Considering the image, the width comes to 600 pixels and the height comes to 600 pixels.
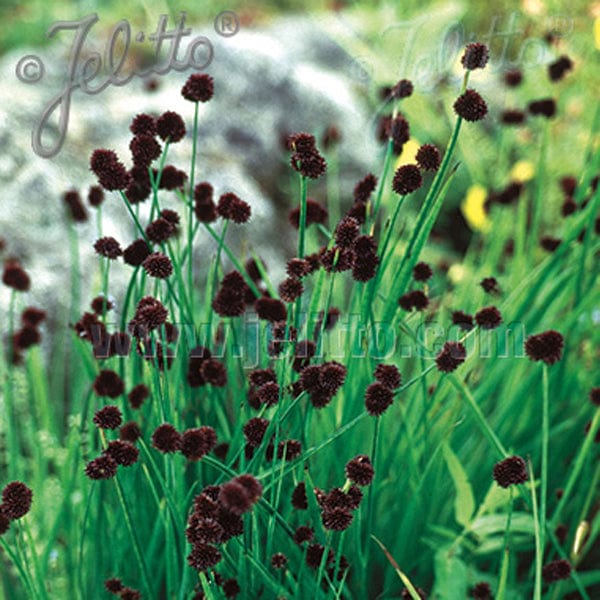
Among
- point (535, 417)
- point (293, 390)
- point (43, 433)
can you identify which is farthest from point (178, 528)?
point (535, 417)

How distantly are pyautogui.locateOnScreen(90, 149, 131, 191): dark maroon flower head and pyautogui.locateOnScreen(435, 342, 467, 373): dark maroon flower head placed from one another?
0.52 m

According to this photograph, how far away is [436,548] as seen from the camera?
5.12 ft

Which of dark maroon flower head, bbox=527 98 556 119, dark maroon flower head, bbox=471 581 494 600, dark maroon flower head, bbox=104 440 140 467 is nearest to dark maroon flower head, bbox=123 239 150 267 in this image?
dark maroon flower head, bbox=104 440 140 467

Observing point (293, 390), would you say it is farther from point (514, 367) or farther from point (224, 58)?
point (224, 58)

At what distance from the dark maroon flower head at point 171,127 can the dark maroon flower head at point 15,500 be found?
1.87 feet

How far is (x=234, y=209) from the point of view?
4.55 feet

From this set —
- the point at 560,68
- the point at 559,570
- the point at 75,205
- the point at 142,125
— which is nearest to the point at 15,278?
the point at 75,205

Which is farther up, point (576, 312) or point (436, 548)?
point (576, 312)

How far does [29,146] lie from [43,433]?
1.21 m

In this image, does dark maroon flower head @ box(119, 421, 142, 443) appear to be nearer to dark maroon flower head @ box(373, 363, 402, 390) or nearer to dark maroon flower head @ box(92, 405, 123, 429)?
dark maroon flower head @ box(92, 405, 123, 429)

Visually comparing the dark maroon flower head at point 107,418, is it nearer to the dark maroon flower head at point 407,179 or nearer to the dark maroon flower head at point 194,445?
the dark maroon flower head at point 194,445

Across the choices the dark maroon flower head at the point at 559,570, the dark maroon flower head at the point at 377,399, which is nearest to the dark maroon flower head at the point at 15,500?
the dark maroon flower head at the point at 377,399

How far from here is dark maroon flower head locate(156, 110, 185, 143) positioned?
1.36 meters

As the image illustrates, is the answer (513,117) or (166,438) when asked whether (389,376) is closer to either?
(166,438)
